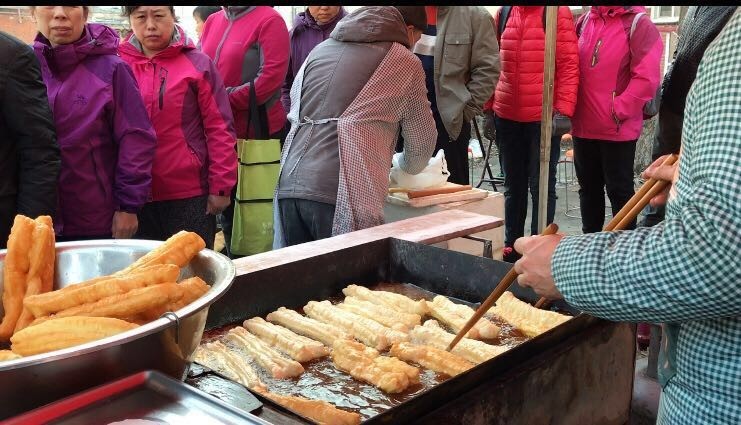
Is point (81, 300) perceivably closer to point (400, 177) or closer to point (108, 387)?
point (108, 387)

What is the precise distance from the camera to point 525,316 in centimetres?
334

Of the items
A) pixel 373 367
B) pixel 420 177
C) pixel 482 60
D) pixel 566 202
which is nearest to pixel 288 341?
pixel 373 367

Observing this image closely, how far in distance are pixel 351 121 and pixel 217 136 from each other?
3.28 feet

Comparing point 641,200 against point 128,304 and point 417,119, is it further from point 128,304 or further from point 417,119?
point 417,119

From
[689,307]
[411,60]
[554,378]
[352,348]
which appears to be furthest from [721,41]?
[411,60]

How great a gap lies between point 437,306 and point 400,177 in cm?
252

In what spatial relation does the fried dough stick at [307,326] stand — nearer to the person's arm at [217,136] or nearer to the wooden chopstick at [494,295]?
the wooden chopstick at [494,295]

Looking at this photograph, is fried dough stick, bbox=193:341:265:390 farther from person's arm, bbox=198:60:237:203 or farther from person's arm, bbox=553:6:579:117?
person's arm, bbox=553:6:579:117

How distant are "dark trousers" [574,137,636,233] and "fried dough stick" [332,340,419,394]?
4251 mm

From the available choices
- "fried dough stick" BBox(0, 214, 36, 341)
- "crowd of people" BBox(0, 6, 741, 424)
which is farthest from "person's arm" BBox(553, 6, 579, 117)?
"fried dough stick" BBox(0, 214, 36, 341)

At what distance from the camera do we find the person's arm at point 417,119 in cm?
448

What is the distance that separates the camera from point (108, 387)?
1.29 meters

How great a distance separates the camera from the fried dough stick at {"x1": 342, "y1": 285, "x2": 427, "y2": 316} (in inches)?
137

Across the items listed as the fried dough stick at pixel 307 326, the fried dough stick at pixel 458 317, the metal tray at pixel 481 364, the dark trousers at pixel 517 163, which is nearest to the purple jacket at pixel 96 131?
the metal tray at pixel 481 364
